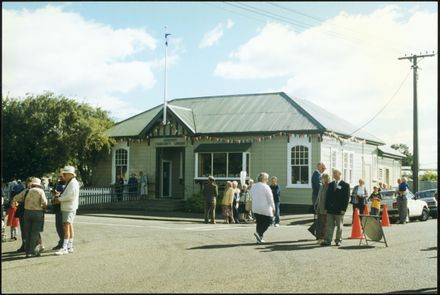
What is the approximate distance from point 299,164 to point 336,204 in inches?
524

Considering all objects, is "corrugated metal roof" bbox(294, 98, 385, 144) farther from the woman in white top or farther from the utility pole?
the woman in white top

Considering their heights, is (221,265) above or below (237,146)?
below

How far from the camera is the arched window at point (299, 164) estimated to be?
26.8 m

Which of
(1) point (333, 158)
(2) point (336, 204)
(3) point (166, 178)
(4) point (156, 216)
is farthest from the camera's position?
(3) point (166, 178)

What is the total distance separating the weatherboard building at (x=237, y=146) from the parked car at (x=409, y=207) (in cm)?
449

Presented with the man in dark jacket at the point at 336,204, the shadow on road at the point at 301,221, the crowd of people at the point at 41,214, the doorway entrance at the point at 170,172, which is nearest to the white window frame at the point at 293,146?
the shadow on road at the point at 301,221

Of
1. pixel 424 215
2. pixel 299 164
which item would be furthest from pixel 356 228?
pixel 299 164

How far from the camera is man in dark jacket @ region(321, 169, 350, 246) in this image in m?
13.7

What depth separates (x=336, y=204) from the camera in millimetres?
13672

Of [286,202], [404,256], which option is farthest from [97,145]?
[404,256]

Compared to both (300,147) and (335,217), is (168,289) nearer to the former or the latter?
(335,217)

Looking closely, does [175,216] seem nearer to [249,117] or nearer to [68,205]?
[249,117]

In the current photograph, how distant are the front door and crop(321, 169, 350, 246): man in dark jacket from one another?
18044 millimetres

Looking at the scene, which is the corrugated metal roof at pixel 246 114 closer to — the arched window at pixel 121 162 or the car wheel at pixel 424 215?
the arched window at pixel 121 162
